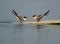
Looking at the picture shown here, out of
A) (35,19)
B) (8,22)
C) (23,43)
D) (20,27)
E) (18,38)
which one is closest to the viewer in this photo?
(23,43)

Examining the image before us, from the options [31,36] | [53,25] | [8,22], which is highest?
[31,36]

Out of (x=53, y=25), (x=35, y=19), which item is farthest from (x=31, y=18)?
(x=53, y=25)

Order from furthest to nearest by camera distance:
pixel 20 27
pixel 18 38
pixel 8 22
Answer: pixel 8 22 → pixel 20 27 → pixel 18 38

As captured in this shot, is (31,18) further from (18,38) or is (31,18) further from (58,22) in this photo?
(18,38)

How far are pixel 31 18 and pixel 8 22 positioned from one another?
70.9 inches

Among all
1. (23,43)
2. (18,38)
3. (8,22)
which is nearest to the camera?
(23,43)

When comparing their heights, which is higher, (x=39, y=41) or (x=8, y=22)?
(x=39, y=41)

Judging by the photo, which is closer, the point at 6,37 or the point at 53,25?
the point at 6,37

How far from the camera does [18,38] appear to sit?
14.7 m

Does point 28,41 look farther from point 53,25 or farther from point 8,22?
point 8,22

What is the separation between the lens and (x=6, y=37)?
49.3 feet

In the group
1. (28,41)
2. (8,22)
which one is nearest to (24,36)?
(28,41)

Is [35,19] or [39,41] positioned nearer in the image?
[39,41]

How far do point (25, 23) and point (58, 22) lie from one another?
5.04 feet
